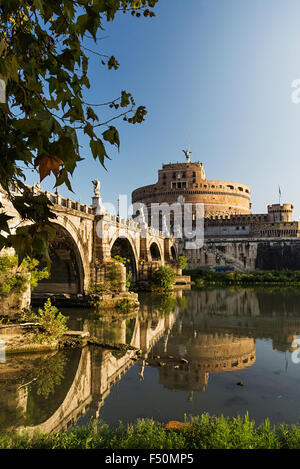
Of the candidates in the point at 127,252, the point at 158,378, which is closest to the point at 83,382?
the point at 158,378

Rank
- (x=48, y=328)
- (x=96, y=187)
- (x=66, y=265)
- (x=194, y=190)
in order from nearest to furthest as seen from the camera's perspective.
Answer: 1. (x=48, y=328)
2. (x=96, y=187)
3. (x=66, y=265)
4. (x=194, y=190)

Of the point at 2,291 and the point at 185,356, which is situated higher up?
the point at 2,291

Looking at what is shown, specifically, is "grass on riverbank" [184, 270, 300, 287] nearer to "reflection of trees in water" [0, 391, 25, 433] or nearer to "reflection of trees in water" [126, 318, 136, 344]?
"reflection of trees in water" [126, 318, 136, 344]

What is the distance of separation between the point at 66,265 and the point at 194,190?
198 ft

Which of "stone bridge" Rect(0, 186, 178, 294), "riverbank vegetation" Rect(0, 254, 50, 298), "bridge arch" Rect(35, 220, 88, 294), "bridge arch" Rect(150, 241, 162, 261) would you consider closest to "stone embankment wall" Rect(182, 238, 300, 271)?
"bridge arch" Rect(150, 241, 162, 261)

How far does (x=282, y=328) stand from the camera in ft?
54.5

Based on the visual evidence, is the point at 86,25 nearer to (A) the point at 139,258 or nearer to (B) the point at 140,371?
(B) the point at 140,371

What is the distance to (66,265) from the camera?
22.7 meters

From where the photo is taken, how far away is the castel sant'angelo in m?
55.5

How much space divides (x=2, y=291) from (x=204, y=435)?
387 inches

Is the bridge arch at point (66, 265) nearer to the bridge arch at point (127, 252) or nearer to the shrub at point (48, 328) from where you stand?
the shrub at point (48, 328)

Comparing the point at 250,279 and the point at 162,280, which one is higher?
the point at 162,280

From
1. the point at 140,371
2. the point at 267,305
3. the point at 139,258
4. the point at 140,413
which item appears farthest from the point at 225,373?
the point at 139,258

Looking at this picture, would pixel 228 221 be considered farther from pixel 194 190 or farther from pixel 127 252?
pixel 127 252
